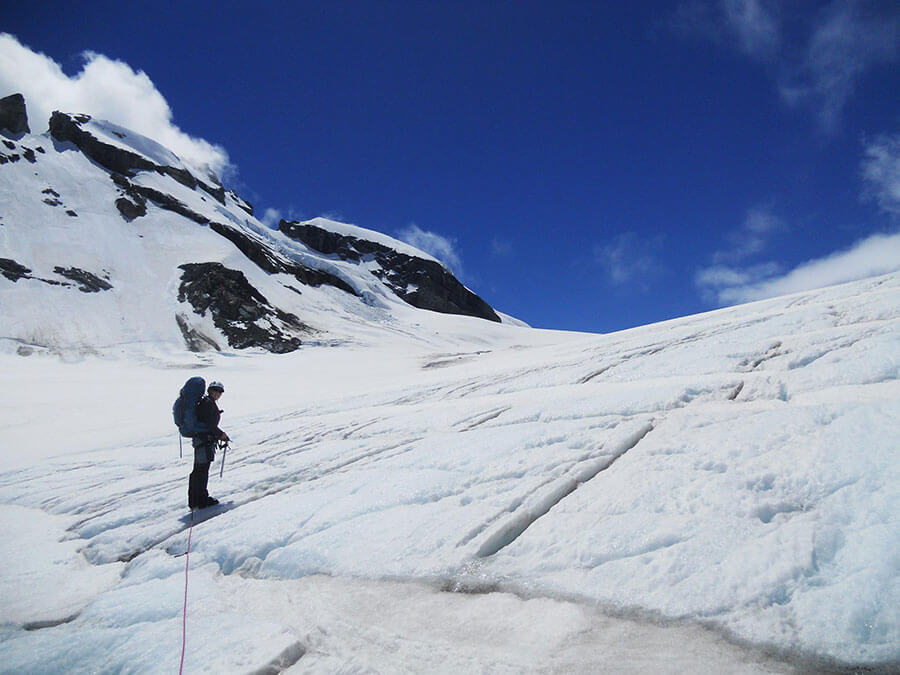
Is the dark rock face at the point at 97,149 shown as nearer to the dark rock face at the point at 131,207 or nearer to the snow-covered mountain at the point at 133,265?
the snow-covered mountain at the point at 133,265

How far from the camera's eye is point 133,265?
170 ft

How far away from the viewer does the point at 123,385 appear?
24.4m

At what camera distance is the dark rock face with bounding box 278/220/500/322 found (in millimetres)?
123387

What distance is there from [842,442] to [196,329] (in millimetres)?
49557

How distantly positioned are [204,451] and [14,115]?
356 feet

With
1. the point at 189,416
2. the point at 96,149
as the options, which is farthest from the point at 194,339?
the point at 96,149

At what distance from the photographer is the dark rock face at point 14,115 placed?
244 feet

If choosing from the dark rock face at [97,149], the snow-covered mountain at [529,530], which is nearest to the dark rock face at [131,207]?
the dark rock face at [97,149]

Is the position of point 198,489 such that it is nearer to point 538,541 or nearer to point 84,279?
point 538,541

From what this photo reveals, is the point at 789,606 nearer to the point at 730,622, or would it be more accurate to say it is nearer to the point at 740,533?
the point at 730,622

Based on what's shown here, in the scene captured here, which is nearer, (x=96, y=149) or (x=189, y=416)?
(x=189, y=416)

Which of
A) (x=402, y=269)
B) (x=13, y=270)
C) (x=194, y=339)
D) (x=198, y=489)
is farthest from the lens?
(x=402, y=269)

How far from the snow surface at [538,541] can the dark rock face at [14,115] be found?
4018 inches

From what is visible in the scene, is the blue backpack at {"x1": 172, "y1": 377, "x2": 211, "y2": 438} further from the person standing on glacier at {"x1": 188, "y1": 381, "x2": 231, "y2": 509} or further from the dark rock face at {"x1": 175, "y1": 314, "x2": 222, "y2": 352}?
the dark rock face at {"x1": 175, "y1": 314, "x2": 222, "y2": 352}
